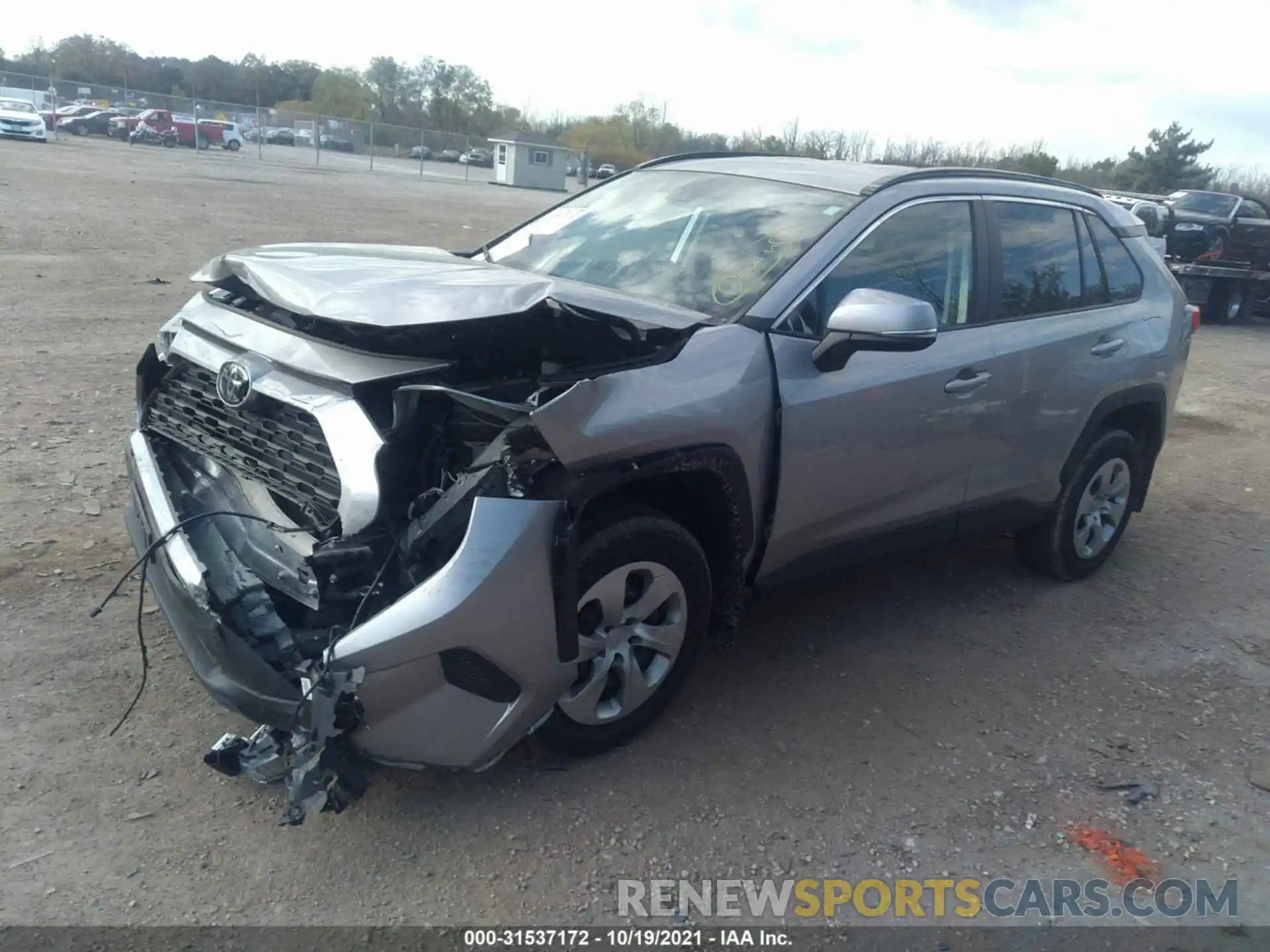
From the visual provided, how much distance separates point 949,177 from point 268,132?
61026 millimetres

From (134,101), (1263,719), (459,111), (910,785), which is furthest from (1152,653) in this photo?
(459,111)

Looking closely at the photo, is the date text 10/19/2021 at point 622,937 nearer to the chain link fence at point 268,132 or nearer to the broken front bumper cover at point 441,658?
the broken front bumper cover at point 441,658

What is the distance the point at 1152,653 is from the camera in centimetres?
471

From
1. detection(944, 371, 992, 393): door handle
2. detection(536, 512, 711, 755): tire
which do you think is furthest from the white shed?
detection(536, 512, 711, 755): tire

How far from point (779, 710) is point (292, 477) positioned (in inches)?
76.3

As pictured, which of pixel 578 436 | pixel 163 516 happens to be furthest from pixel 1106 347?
pixel 163 516

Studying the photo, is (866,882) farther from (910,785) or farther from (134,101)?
(134,101)

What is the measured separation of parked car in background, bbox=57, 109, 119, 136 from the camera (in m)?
46.1

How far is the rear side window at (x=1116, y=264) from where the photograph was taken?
504 cm

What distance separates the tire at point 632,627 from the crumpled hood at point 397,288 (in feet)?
2.43

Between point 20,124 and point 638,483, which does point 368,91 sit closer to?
point 20,124

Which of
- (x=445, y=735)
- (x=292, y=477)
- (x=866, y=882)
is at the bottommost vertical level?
(x=866, y=882)

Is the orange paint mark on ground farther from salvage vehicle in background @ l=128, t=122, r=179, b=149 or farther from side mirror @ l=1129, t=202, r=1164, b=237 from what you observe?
salvage vehicle in background @ l=128, t=122, r=179, b=149

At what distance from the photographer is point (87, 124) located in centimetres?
4628
